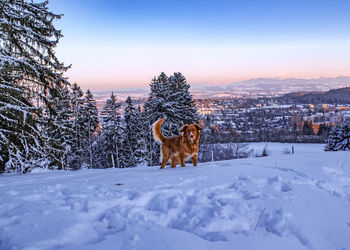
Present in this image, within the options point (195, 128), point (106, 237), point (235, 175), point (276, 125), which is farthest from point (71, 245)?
point (276, 125)

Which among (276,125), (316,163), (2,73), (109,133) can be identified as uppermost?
(2,73)

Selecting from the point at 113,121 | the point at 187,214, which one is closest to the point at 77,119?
the point at 113,121

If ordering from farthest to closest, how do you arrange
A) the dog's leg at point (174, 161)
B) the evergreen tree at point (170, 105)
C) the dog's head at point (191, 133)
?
the evergreen tree at point (170, 105), the dog's leg at point (174, 161), the dog's head at point (191, 133)

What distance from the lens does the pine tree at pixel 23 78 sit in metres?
7.59

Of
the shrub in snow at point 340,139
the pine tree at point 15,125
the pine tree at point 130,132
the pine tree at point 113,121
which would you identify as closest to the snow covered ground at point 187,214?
the pine tree at point 15,125

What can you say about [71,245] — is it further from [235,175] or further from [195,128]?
[195,128]

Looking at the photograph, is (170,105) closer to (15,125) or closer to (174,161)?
(15,125)

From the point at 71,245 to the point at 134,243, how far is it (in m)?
0.60

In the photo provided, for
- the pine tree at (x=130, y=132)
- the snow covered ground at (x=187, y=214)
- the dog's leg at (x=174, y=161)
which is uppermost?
the snow covered ground at (x=187, y=214)

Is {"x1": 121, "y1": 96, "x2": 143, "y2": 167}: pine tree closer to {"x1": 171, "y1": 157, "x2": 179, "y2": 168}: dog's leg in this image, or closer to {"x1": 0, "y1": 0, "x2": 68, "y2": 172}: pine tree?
{"x1": 0, "y1": 0, "x2": 68, "y2": 172}: pine tree

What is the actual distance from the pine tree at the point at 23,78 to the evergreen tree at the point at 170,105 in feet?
41.3

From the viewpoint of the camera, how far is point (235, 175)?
4156 mm

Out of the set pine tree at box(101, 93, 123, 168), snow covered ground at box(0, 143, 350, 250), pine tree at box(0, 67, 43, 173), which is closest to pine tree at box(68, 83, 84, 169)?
pine tree at box(101, 93, 123, 168)

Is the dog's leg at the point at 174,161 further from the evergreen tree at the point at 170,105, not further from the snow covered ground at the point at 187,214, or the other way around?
the evergreen tree at the point at 170,105
